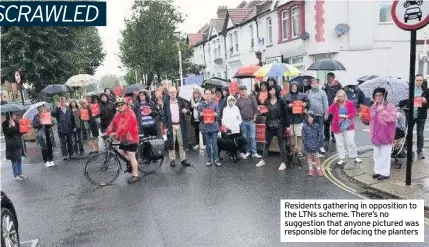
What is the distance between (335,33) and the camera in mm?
21109

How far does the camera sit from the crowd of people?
8.48 m

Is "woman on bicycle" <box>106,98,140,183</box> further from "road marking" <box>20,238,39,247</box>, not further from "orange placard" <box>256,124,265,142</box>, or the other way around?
"orange placard" <box>256,124,265,142</box>

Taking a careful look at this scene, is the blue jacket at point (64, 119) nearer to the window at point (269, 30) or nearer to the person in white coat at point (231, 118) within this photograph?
the person in white coat at point (231, 118)

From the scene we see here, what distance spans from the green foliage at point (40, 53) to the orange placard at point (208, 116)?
48.9 ft

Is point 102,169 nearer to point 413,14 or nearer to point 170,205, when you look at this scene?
point 170,205

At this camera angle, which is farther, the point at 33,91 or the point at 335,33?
the point at 33,91

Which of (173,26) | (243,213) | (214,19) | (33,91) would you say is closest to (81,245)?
(243,213)

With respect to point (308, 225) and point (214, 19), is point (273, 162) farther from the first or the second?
point (214, 19)

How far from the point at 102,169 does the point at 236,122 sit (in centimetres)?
346

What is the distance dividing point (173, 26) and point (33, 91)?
11.3 metres

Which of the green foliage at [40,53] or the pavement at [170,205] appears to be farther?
the green foliage at [40,53]

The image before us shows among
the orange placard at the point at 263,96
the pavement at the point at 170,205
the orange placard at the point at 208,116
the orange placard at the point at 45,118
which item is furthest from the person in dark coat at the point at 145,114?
the orange placard at the point at 263,96

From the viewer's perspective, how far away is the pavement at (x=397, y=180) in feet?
22.2

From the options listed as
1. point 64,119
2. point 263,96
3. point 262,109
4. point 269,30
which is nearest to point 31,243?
point 64,119
